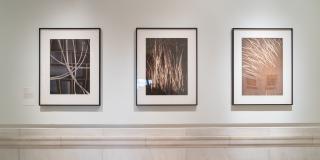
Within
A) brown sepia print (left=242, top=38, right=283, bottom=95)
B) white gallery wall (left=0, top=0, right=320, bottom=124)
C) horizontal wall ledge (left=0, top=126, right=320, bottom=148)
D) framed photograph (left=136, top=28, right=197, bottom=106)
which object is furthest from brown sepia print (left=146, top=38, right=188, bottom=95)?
brown sepia print (left=242, top=38, right=283, bottom=95)

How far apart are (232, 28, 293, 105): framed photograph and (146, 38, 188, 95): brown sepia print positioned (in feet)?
1.29

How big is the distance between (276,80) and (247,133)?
1.52ft

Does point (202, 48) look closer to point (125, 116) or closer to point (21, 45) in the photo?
point (125, 116)

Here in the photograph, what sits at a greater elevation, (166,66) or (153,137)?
(166,66)

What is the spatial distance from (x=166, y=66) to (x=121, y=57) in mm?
353

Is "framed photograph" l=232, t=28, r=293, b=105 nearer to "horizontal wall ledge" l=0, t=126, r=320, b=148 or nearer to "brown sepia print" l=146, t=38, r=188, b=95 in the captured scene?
"horizontal wall ledge" l=0, t=126, r=320, b=148

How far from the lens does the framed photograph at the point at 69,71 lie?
76.7 inches

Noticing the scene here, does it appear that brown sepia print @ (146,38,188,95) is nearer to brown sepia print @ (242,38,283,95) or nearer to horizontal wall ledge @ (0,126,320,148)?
horizontal wall ledge @ (0,126,320,148)

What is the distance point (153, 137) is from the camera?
6.41 feet

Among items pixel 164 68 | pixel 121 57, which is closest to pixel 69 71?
pixel 121 57

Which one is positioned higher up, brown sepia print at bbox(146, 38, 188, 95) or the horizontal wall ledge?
brown sepia print at bbox(146, 38, 188, 95)

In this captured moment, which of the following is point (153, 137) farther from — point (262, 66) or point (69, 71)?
point (262, 66)

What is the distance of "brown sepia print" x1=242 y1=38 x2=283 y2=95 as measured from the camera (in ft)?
6.44
